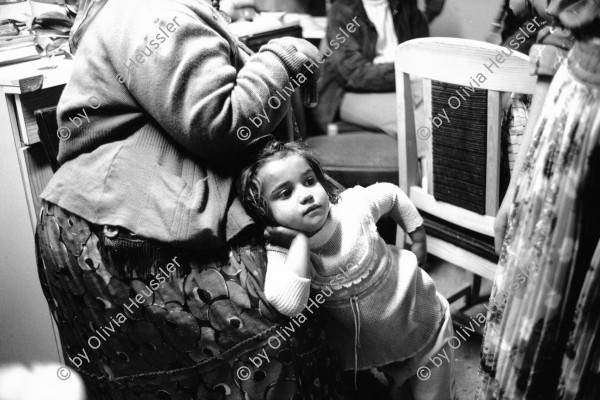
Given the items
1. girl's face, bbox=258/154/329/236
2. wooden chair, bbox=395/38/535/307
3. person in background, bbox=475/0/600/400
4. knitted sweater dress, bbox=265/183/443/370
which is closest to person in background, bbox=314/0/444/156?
wooden chair, bbox=395/38/535/307

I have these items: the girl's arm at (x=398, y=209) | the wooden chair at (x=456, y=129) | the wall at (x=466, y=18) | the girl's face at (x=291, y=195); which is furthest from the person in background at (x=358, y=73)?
the girl's face at (x=291, y=195)

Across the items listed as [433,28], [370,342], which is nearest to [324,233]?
[370,342]

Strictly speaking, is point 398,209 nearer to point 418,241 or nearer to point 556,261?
point 418,241

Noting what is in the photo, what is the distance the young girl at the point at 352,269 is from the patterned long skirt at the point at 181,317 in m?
0.06

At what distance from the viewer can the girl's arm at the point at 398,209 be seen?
1330 millimetres

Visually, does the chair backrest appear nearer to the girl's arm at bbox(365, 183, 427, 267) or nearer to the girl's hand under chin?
the girl's arm at bbox(365, 183, 427, 267)

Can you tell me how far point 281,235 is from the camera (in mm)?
1162

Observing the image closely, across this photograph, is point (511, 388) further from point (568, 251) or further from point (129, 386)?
point (129, 386)

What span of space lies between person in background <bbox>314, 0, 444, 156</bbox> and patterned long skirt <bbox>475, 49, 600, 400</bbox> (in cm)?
146

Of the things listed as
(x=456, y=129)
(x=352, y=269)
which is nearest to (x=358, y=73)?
(x=456, y=129)

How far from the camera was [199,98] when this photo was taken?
41.7 inches

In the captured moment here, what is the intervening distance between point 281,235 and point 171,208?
8.2 inches

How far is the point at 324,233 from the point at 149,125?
392 mm

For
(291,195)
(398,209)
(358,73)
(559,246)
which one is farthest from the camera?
(358,73)
